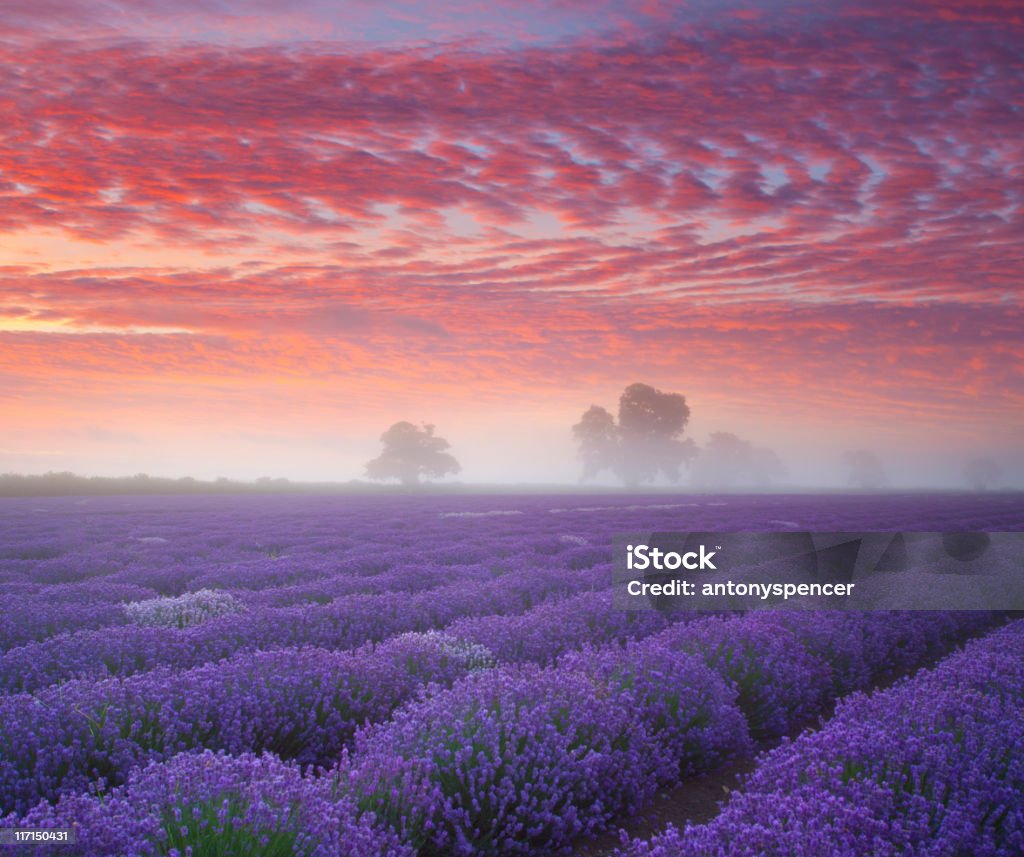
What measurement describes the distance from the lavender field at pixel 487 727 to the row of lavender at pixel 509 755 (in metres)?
0.02

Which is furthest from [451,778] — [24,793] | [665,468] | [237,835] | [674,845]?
[665,468]

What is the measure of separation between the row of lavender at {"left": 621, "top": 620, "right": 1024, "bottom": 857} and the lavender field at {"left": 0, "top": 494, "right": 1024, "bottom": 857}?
13 mm

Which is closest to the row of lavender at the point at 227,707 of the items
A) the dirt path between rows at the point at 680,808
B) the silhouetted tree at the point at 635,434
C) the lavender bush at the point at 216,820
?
the lavender bush at the point at 216,820

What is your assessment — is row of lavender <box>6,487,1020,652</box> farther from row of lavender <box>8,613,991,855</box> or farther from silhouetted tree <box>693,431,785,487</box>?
silhouetted tree <box>693,431,785,487</box>

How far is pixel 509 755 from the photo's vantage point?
3348 mm

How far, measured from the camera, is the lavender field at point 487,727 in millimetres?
2559

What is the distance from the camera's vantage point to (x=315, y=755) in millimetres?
4031

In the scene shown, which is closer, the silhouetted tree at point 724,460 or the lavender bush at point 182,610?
the lavender bush at point 182,610

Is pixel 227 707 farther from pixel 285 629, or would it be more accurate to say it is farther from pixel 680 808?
pixel 680 808

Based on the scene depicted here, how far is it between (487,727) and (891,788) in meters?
1.84

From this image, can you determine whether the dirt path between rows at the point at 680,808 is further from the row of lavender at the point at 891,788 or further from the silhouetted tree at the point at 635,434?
the silhouetted tree at the point at 635,434

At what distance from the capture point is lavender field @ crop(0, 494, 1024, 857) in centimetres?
256

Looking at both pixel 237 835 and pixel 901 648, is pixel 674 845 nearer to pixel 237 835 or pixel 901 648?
pixel 237 835

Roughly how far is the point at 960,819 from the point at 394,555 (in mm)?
9640
